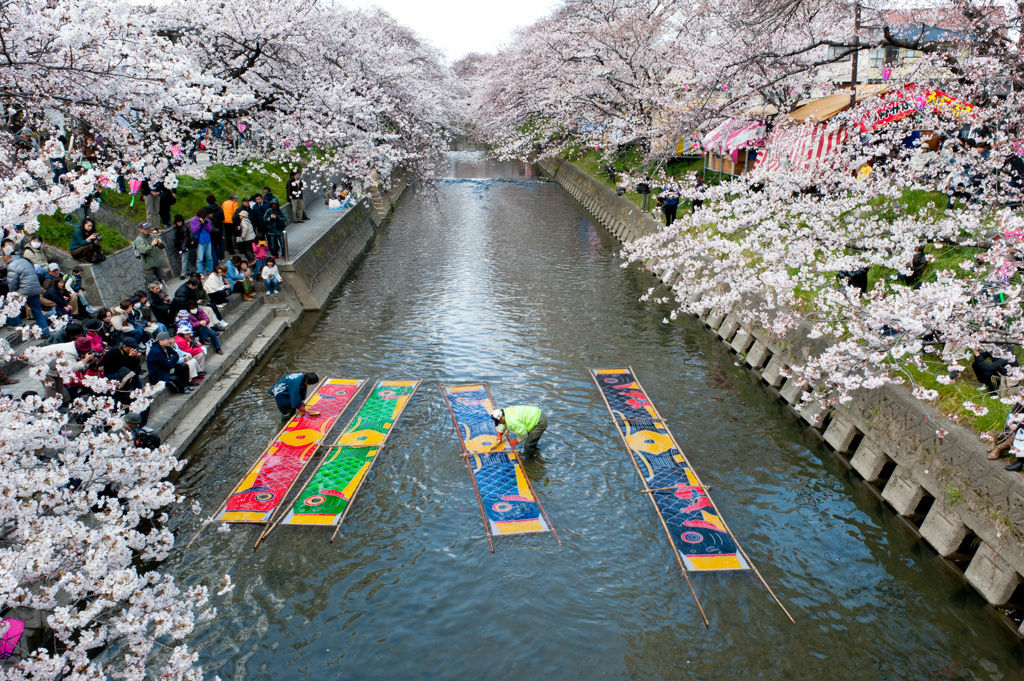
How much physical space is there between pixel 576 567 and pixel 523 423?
3.34m

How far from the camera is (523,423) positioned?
12.6 m

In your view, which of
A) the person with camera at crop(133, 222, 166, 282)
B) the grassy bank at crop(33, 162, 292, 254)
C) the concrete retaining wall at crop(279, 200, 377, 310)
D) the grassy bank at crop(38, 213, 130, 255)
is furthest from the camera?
the concrete retaining wall at crop(279, 200, 377, 310)

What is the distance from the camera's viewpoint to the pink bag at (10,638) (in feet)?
18.5

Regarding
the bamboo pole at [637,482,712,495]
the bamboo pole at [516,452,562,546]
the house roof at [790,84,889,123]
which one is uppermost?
the house roof at [790,84,889,123]

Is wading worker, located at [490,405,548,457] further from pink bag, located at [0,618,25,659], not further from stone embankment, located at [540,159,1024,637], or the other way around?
pink bag, located at [0,618,25,659]

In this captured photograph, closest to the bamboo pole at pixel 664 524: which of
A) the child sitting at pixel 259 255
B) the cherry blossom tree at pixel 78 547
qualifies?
the cherry blossom tree at pixel 78 547

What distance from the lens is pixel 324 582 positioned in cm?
963

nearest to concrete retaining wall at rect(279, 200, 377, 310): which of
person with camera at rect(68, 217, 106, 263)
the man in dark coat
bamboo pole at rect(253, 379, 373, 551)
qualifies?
the man in dark coat

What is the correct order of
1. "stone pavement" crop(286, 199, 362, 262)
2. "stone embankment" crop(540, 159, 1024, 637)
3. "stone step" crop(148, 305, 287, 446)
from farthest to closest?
"stone pavement" crop(286, 199, 362, 262)
"stone step" crop(148, 305, 287, 446)
"stone embankment" crop(540, 159, 1024, 637)

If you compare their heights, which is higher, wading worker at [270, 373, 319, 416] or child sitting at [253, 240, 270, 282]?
child sitting at [253, 240, 270, 282]

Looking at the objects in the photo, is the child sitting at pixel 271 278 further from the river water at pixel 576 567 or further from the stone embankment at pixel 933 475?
the stone embankment at pixel 933 475

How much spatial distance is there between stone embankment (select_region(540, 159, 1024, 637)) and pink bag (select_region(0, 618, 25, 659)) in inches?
468

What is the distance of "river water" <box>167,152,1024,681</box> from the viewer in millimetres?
8477

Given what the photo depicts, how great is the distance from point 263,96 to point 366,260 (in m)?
7.67
